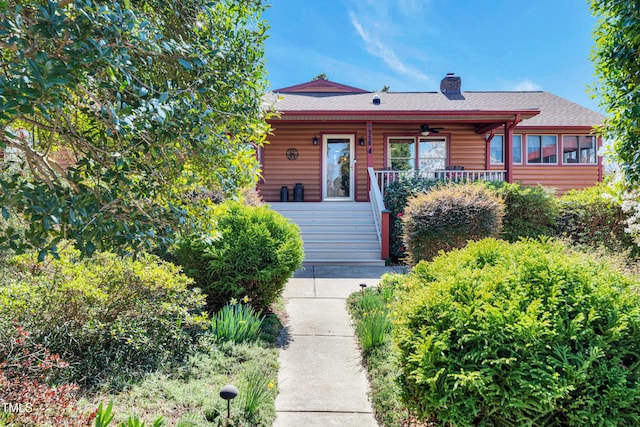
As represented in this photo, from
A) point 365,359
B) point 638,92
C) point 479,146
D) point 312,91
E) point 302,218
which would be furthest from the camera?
point 312,91

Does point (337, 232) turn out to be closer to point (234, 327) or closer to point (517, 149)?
point (234, 327)

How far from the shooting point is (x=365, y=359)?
11.6 ft

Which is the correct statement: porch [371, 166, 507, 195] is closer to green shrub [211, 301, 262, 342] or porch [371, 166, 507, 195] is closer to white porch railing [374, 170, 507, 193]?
white porch railing [374, 170, 507, 193]

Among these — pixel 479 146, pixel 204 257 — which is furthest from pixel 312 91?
pixel 204 257

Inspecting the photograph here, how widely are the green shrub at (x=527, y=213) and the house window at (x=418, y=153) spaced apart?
4968mm

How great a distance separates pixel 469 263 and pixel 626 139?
2.62 m

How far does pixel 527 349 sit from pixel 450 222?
4.40m

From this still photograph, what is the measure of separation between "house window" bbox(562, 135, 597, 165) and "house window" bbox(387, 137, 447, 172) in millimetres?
4810

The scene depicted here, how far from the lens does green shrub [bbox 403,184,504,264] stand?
19.5 feet

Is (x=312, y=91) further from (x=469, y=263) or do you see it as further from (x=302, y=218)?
(x=469, y=263)

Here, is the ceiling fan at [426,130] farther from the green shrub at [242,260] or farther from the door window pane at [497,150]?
A: the green shrub at [242,260]

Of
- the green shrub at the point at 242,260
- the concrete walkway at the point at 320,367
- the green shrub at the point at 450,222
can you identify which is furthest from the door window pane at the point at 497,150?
the green shrub at the point at 242,260

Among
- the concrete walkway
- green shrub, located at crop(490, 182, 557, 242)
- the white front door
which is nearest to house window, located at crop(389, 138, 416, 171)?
the white front door

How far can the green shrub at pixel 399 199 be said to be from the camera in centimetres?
878
